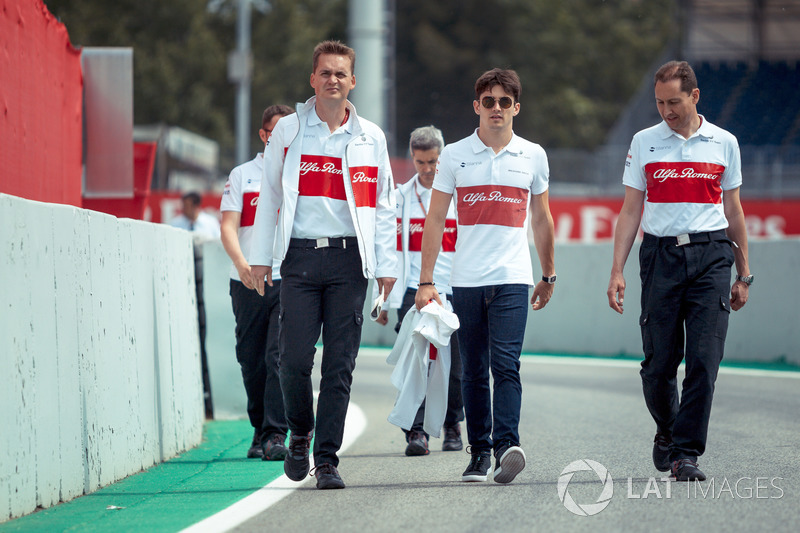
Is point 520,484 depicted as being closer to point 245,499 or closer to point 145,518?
point 245,499

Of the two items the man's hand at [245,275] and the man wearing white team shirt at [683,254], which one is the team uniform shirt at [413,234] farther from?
the man wearing white team shirt at [683,254]

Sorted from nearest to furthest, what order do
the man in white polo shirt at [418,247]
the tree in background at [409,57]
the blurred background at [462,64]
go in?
1. the man in white polo shirt at [418,247]
2. the blurred background at [462,64]
3. the tree in background at [409,57]

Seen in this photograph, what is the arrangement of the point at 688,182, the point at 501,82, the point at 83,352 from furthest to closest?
the point at 501,82
the point at 688,182
the point at 83,352

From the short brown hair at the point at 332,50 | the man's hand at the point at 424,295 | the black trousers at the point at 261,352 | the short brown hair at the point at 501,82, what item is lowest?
the black trousers at the point at 261,352

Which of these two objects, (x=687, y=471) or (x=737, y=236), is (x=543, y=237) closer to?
(x=737, y=236)

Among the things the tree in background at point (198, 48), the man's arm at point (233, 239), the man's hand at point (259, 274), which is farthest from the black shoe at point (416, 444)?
the tree in background at point (198, 48)

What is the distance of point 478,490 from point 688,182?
1.88m

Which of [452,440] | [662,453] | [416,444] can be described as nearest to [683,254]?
[662,453]

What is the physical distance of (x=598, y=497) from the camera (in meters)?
5.70

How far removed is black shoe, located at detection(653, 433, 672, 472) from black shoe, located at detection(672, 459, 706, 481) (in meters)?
0.30

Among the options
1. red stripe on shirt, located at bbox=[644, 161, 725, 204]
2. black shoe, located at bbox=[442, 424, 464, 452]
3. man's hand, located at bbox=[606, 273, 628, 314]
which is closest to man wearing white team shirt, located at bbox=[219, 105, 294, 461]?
black shoe, located at bbox=[442, 424, 464, 452]

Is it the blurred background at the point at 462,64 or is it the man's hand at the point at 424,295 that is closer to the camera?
the man's hand at the point at 424,295

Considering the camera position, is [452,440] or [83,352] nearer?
[83,352]

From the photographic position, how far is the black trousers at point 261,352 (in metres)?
7.35
